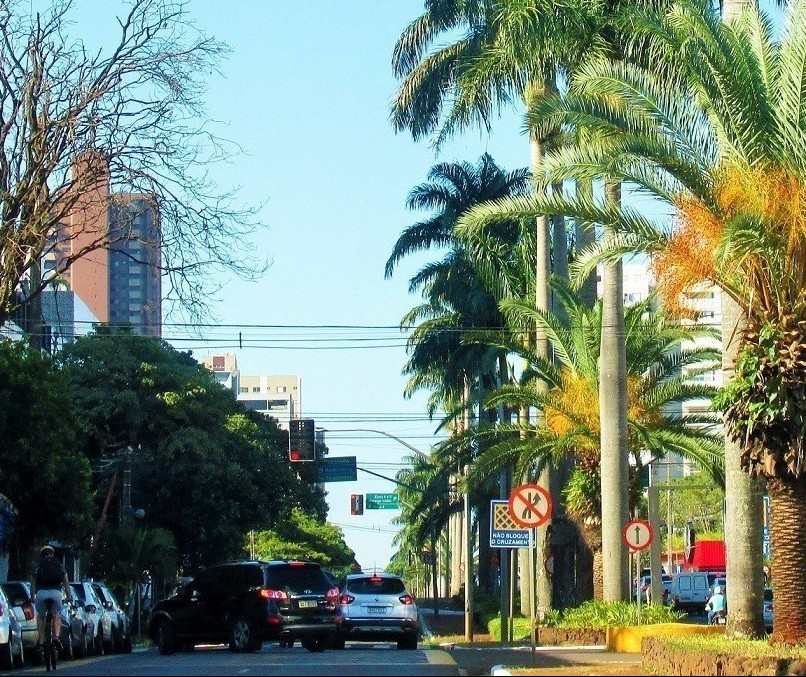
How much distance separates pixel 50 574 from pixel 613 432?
44.7ft

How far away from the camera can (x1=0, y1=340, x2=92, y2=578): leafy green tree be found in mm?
29141

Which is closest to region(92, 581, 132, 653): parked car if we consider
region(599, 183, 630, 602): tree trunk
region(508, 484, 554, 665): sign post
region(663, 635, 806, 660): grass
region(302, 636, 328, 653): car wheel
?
region(302, 636, 328, 653): car wheel

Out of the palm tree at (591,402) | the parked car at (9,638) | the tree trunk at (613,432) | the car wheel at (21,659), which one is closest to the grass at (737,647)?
the tree trunk at (613,432)

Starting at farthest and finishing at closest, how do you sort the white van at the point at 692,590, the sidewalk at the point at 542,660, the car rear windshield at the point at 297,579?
1. the white van at the point at 692,590
2. the car rear windshield at the point at 297,579
3. the sidewalk at the point at 542,660

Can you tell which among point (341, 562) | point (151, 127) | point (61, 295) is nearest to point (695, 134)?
point (151, 127)

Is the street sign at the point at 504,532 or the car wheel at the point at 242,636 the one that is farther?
the car wheel at the point at 242,636

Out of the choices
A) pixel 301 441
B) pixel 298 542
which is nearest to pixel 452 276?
pixel 301 441

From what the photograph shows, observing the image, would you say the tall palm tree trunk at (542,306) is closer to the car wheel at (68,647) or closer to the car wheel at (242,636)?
the car wheel at (242,636)

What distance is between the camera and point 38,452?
96.8 ft

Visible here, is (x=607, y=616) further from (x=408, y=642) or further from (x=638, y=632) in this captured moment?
(x=408, y=642)

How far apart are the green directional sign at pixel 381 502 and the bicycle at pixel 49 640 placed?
197 feet

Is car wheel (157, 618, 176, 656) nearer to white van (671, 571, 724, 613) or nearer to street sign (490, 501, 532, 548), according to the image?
street sign (490, 501, 532, 548)

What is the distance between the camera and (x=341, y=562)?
442 feet

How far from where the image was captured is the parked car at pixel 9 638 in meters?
22.3
